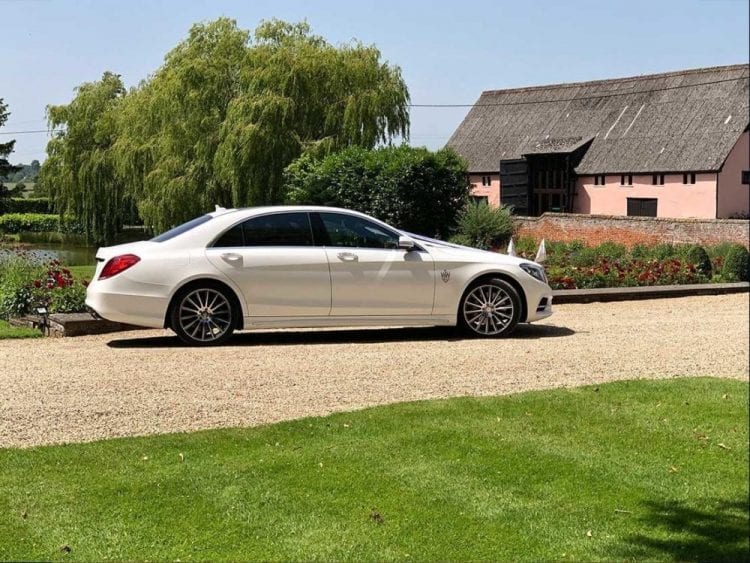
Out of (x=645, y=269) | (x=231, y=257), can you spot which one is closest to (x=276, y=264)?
(x=231, y=257)

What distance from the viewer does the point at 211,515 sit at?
15.1ft

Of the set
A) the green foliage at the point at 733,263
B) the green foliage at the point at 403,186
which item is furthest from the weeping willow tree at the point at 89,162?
the green foliage at the point at 733,263

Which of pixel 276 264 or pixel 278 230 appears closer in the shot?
pixel 276 264

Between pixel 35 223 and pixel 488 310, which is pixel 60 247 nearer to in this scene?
pixel 35 223

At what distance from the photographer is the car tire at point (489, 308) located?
10.2m

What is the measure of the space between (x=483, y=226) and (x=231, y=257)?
9.27 metres

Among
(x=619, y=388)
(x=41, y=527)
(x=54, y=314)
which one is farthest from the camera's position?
(x=54, y=314)

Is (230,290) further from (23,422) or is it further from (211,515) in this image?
(211,515)

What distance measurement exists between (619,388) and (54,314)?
21.3 ft

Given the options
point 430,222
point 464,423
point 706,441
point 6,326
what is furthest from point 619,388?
point 430,222

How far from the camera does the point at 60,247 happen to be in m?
12.4

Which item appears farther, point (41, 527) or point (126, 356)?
point (126, 356)

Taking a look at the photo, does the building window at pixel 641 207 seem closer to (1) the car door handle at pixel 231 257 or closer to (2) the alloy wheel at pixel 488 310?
(2) the alloy wheel at pixel 488 310

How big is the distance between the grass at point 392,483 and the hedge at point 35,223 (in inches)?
243
